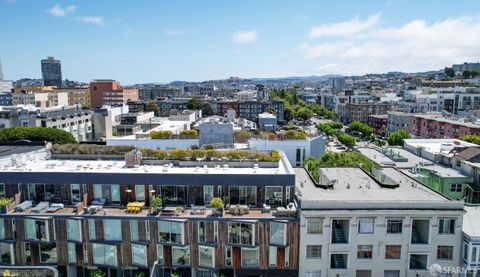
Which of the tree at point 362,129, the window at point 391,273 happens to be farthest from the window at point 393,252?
the tree at point 362,129

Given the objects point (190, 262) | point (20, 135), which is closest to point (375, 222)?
point (190, 262)

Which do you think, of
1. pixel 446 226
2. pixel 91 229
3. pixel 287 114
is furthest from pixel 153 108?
pixel 446 226

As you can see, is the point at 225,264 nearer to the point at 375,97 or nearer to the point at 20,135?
the point at 20,135

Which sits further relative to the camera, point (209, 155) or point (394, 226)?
point (209, 155)

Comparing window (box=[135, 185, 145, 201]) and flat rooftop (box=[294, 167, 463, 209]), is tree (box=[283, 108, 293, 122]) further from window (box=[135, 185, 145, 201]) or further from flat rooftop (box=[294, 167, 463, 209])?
window (box=[135, 185, 145, 201])

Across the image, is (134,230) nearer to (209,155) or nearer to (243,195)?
(243,195)
